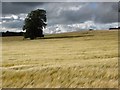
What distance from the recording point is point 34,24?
95.3 metres

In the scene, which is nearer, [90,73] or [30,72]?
[90,73]

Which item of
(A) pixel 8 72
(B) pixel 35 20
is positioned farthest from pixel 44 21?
(A) pixel 8 72

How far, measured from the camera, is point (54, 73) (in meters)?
20.9

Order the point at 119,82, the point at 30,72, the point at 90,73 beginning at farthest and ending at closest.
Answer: the point at 30,72, the point at 90,73, the point at 119,82

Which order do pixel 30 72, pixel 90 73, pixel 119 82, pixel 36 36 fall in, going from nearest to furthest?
1. pixel 119 82
2. pixel 90 73
3. pixel 30 72
4. pixel 36 36

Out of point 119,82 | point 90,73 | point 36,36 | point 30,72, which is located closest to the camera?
point 119,82

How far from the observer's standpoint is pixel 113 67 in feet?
67.5

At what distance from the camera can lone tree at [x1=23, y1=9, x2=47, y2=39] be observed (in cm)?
9450

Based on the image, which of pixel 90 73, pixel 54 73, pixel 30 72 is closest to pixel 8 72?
pixel 30 72

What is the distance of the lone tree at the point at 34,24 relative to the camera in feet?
310

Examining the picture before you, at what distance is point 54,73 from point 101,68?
9.19ft

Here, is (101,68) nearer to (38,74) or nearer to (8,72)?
(38,74)

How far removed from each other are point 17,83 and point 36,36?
249 feet

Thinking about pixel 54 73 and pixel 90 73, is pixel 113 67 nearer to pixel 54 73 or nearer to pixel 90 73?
pixel 90 73
